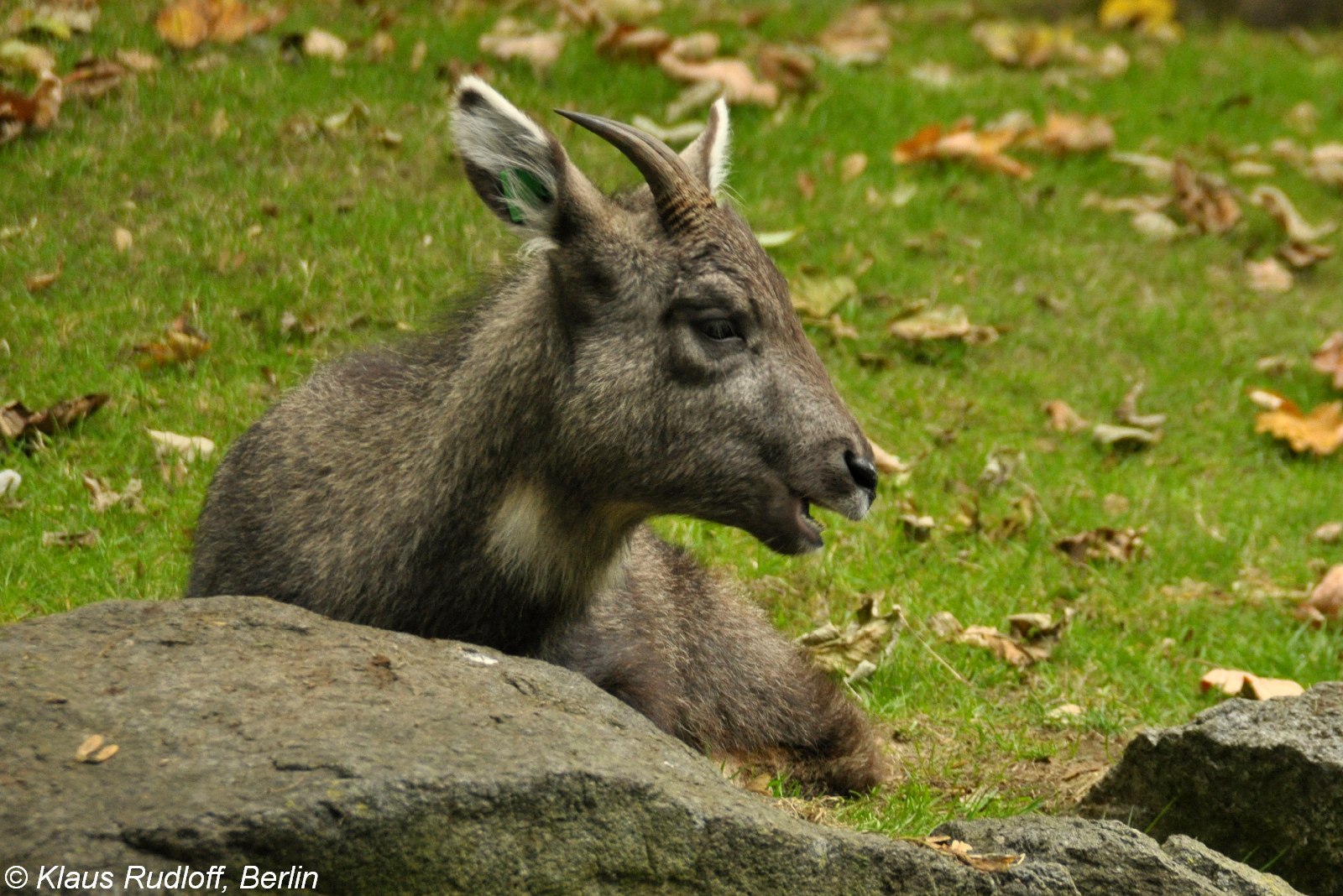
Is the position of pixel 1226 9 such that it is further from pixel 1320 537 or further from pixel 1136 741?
pixel 1136 741

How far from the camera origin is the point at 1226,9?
14.2m

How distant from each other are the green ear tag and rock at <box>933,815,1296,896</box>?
2.04 meters

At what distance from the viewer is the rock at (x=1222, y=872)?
355 cm

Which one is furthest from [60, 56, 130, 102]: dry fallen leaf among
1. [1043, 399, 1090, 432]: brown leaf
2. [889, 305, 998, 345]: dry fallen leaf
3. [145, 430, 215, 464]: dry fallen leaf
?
[1043, 399, 1090, 432]: brown leaf

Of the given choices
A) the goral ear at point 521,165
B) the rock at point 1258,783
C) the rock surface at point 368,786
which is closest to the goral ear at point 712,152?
the goral ear at point 521,165

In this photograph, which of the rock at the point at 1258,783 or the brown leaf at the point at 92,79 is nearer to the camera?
the rock at the point at 1258,783

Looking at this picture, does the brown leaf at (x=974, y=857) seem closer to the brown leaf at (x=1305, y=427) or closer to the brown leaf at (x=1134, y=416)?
the brown leaf at (x=1134, y=416)

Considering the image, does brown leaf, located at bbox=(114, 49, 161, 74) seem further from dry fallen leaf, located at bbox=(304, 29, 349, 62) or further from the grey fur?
the grey fur

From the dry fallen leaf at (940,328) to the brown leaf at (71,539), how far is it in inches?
171

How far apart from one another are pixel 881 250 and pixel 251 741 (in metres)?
6.68

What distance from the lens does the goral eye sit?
4348mm

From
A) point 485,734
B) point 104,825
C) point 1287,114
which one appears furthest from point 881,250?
point 104,825

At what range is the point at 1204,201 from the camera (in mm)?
10266

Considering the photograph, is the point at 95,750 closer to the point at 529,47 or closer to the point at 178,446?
the point at 178,446
